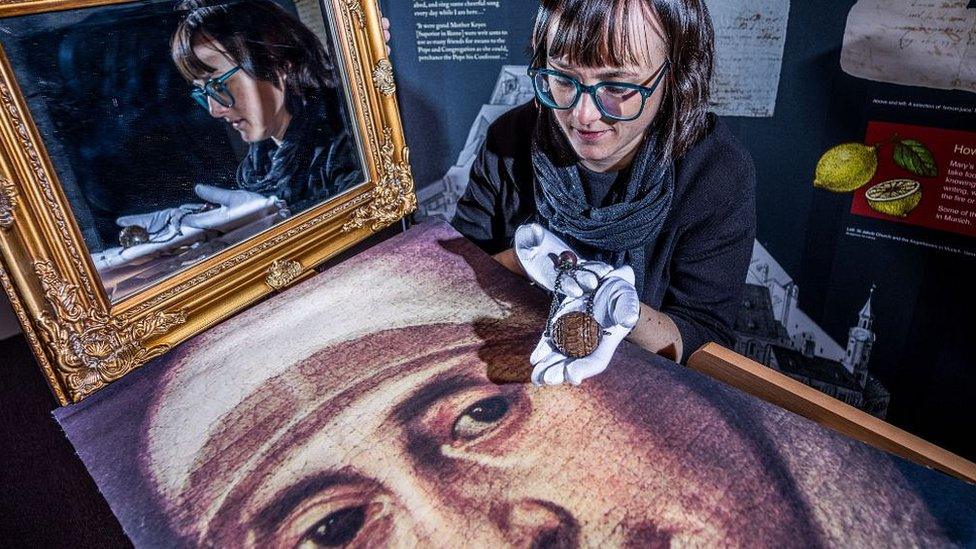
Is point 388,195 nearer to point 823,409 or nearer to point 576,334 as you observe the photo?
point 576,334

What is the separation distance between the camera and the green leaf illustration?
4.20 ft

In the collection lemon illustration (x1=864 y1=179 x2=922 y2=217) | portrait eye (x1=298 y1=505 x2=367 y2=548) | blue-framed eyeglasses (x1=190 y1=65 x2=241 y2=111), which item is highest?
blue-framed eyeglasses (x1=190 y1=65 x2=241 y2=111)

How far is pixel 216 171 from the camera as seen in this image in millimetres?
1023

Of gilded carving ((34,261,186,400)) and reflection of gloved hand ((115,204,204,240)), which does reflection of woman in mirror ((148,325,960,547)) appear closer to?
gilded carving ((34,261,186,400))

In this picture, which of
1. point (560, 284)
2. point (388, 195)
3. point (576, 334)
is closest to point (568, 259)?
point (560, 284)

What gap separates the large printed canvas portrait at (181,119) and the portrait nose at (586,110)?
1.55ft

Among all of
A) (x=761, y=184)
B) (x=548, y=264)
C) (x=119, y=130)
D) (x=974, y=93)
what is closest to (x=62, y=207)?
(x=119, y=130)

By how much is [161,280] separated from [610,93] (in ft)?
2.60

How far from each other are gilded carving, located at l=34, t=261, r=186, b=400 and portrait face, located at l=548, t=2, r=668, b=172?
0.76m

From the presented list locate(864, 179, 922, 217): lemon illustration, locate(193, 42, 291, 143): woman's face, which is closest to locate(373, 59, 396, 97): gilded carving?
locate(193, 42, 291, 143): woman's face

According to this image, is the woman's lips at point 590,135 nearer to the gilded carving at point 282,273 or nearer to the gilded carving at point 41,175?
the gilded carving at point 282,273

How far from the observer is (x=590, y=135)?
41.6 inches

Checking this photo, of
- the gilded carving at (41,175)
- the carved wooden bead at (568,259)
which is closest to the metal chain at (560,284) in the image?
the carved wooden bead at (568,259)

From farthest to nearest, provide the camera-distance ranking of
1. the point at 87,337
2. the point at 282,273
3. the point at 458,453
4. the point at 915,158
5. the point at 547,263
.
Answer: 1. the point at 915,158
2. the point at 282,273
3. the point at 547,263
4. the point at 87,337
5. the point at 458,453
